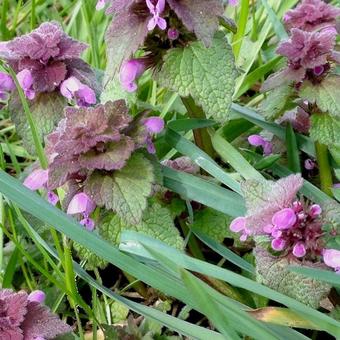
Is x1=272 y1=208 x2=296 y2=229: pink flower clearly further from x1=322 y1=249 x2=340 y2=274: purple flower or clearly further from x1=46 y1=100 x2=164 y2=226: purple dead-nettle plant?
x1=46 y1=100 x2=164 y2=226: purple dead-nettle plant

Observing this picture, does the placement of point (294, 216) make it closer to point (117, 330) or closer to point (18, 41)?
point (117, 330)

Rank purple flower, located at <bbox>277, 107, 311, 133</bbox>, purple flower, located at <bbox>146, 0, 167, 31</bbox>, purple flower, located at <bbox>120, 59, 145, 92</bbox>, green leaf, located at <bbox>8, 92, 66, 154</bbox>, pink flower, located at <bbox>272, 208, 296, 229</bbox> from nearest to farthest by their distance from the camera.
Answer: pink flower, located at <bbox>272, 208, 296, 229</bbox>
purple flower, located at <bbox>146, 0, 167, 31</bbox>
purple flower, located at <bbox>120, 59, 145, 92</bbox>
green leaf, located at <bbox>8, 92, 66, 154</bbox>
purple flower, located at <bbox>277, 107, 311, 133</bbox>

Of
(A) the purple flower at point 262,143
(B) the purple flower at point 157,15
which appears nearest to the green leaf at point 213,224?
(A) the purple flower at point 262,143

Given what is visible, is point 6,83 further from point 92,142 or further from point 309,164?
point 309,164

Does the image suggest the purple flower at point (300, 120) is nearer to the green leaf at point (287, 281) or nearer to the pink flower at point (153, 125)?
the pink flower at point (153, 125)

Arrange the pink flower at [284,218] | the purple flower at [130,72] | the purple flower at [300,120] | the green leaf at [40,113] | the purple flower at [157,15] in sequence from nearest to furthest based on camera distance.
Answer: the pink flower at [284,218]
the purple flower at [157,15]
the purple flower at [130,72]
the green leaf at [40,113]
the purple flower at [300,120]

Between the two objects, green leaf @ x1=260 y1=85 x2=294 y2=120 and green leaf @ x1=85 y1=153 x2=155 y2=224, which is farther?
green leaf @ x1=260 y1=85 x2=294 y2=120

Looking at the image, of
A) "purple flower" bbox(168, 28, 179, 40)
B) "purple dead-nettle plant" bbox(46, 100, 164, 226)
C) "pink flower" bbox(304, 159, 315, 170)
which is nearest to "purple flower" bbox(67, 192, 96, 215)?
"purple dead-nettle plant" bbox(46, 100, 164, 226)
